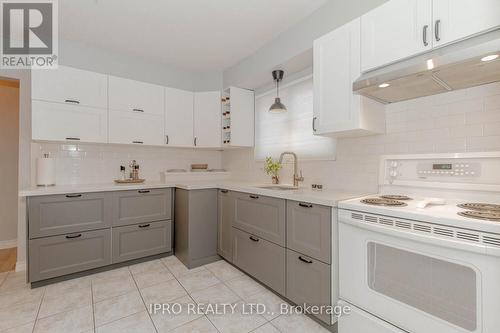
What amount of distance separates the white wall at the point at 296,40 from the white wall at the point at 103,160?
4.52 ft

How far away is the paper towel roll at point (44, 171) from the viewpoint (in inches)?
96.8

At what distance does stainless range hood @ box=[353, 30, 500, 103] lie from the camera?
1125mm

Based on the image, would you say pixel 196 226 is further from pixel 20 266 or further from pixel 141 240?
pixel 20 266

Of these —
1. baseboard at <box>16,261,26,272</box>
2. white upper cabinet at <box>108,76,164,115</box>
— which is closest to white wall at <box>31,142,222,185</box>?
white upper cabinet at <box>108,76,164,115</box>

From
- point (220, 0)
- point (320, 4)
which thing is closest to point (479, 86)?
point (320, 4)

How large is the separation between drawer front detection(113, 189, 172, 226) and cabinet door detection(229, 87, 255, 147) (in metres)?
1.12

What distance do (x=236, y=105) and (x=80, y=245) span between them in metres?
2.35

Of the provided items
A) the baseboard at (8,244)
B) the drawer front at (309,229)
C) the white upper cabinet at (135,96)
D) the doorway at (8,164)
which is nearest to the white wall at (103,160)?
the white upper cabinet at (135,96)

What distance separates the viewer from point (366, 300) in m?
1.40

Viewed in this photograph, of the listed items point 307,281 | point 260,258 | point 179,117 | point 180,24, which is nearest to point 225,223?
point 260,258

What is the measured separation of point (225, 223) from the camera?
2.66 meters

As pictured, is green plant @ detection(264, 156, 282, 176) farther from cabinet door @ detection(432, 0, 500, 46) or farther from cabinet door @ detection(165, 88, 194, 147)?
cabinet door @ detection(432, 0, 500, 46)

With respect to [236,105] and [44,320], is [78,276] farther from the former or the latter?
[236,105]

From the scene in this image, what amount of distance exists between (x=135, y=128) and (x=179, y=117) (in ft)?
1.91
